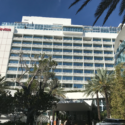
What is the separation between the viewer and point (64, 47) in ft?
210

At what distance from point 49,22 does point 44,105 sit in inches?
2422

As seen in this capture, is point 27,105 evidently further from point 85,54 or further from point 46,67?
point 85,54

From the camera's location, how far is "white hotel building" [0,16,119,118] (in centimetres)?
5969

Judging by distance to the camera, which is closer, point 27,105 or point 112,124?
point 112,124

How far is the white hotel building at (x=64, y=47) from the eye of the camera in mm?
59688

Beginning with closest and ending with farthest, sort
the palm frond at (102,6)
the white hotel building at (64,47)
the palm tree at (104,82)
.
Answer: the palm frond at (102,6)
the palm tree at (104,82)
the white hotel building at (64,47)

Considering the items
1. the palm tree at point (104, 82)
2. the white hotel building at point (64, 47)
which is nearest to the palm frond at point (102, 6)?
the palm tree at point (104, 82)

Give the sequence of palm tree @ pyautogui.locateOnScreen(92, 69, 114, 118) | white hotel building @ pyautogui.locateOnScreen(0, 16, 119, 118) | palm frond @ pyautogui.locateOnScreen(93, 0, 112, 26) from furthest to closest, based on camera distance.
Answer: white hotel building @ pyautogui.locateOnScreen(0, 16, 119, 118) → palm tree @ pyautogui.locateOnScreen(92, 69, 114, 118) → palm frond @ pyautogui.locateOnScreen(93, 0, 112, 26)

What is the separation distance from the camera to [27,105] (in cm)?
1764

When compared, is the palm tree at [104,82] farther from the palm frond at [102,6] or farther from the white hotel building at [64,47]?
the white hotel building at [64,47]

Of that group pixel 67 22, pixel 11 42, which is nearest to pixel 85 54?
pixel 67 22

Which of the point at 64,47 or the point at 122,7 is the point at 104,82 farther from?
the point at 64,47

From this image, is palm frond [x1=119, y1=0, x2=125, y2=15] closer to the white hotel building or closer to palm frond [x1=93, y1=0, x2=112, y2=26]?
palm frond [x1=93, y1=0, x2=112, y2=26]

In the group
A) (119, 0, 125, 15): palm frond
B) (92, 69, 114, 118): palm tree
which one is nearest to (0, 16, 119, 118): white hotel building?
(92, 69, 114, 118): palm tree
